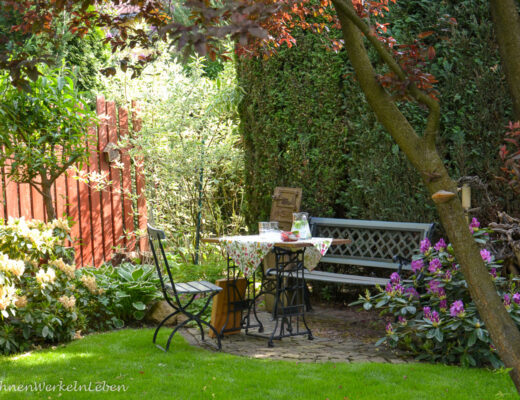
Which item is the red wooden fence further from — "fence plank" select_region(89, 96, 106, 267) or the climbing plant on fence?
the climbing plant on fence

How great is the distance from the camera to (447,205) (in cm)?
245

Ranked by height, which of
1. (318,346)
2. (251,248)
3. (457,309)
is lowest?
(318,346)

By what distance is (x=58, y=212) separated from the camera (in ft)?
22.5

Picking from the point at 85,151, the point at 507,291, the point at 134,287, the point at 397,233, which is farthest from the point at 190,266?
the point at 507,291

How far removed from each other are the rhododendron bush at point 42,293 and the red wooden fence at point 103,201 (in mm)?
1781

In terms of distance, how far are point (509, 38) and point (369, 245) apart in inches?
98.9

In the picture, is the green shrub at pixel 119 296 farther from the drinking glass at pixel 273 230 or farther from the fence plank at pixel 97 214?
the fence plank at pixel 97 214

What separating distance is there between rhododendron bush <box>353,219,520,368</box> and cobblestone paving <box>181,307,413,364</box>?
0.16 meters

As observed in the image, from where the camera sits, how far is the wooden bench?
17.4 feet

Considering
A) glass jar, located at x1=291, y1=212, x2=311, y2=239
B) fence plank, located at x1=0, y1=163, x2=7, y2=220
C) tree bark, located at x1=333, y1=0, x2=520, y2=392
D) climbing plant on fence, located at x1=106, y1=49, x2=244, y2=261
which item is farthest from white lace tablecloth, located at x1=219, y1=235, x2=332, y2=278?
fence plank, located at x1=0, y1=163, x2=7, y2=220

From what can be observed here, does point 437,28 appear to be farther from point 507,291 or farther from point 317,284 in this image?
point 317,284

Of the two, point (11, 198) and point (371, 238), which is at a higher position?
point (11, 198)

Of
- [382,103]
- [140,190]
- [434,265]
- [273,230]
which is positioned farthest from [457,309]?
[140,190]

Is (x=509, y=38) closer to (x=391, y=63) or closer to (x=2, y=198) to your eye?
(x=391, y=63)
